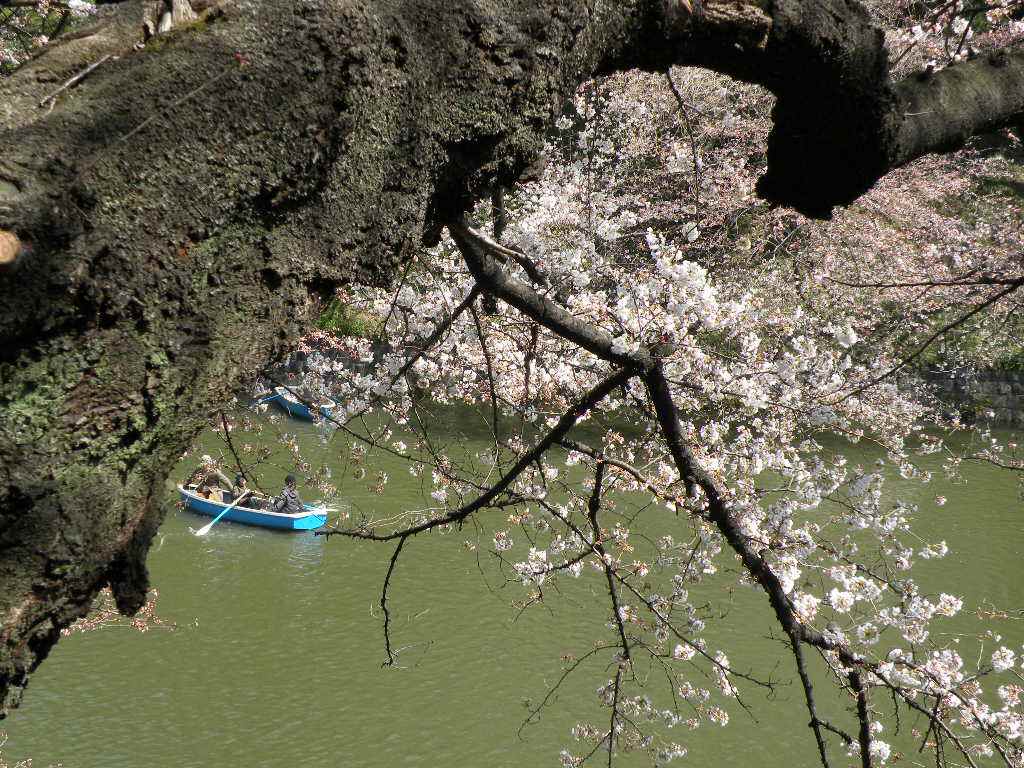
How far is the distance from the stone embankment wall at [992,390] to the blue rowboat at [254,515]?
1093cm

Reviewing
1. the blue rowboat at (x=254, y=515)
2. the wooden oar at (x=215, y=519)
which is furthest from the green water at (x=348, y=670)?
the blue rowboat at (x=254, y=515)

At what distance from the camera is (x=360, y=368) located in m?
12.0

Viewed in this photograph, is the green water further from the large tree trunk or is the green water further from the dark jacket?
the large tree trunk

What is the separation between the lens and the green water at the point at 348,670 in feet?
18.8

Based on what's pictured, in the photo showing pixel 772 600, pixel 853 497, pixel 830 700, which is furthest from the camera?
pixel 830 700

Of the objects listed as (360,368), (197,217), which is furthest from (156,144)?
(360,368)

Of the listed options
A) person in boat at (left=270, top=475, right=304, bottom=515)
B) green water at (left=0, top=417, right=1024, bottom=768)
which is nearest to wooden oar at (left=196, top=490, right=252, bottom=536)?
green water at (left=0, top=417, right=1024, bottom=768)

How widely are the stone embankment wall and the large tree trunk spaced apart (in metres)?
14.8

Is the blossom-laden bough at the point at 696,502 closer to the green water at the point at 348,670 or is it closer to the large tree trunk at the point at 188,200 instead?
the large tree trunk at the point at 188,200

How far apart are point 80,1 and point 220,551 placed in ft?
24.1

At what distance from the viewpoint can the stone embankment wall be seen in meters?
13.9

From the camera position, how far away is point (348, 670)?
6.54 meters

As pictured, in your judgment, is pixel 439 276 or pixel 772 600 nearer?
pixel 772 600

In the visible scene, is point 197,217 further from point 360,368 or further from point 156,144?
point 360,368
